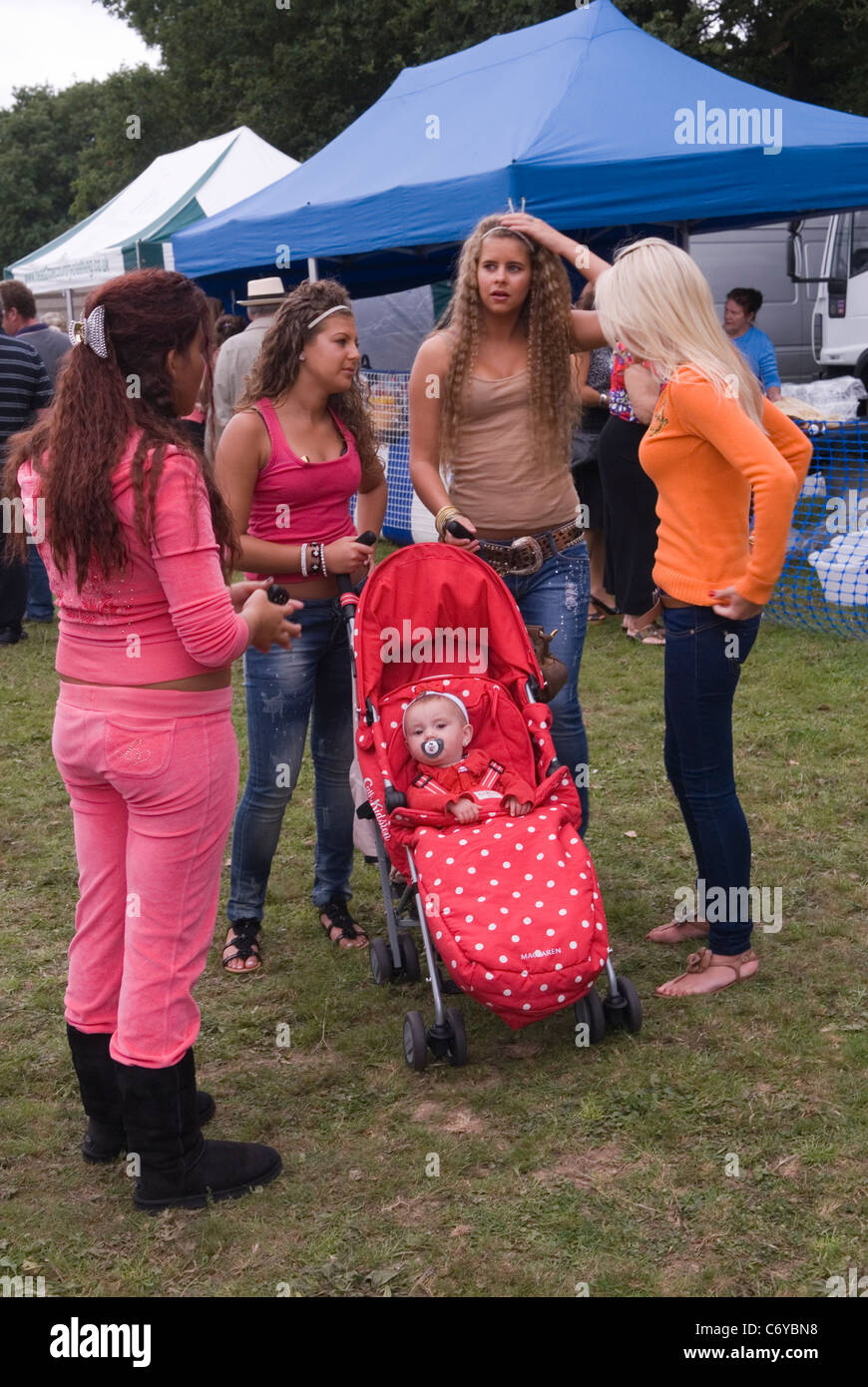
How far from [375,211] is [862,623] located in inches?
162

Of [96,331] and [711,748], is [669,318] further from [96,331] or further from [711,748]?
[96,331]

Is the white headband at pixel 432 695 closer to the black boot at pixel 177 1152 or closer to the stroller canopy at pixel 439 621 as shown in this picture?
the stroller canopy at pixel 439 621

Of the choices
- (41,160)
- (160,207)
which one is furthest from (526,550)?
(41,160)

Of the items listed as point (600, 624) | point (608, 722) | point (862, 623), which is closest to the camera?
point (608, 722)

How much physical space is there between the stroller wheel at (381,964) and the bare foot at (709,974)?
810 mm

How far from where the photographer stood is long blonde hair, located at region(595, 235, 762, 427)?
3410 mm

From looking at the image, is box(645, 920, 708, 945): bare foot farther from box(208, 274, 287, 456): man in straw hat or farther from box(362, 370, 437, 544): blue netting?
box(362, 370, 437, 544): blue netting

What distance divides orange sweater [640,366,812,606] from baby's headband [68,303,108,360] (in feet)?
4.93

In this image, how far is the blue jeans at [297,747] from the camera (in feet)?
13.2

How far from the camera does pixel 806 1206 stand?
2.90 m

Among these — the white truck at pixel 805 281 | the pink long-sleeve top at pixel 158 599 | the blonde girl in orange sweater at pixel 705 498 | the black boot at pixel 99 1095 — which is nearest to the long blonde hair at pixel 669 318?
the blonde girl in orange sweater at pixel 705 498

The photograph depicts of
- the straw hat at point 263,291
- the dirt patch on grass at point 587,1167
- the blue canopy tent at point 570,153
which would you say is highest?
the blue canopy tent at point 570,153
